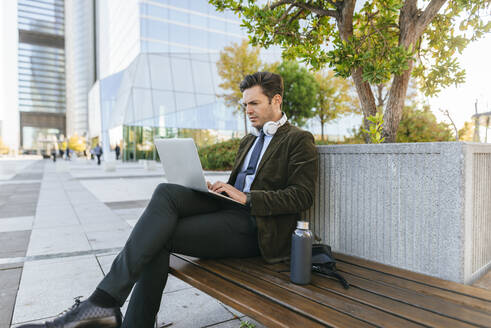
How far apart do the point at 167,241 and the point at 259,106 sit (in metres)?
1.19

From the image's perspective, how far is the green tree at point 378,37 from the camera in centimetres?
302

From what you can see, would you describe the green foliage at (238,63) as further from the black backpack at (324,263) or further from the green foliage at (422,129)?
the black backpack at (324,263)

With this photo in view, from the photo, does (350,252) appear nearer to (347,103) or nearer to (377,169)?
(377,169)

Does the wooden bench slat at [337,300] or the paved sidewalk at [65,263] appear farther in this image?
the paved sidewalk at [65,263]

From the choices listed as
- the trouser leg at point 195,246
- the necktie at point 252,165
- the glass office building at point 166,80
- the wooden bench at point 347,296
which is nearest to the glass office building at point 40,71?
the glass office building at point 166,80

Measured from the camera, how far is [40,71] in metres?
123

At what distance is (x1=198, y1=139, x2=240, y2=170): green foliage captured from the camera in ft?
52.6

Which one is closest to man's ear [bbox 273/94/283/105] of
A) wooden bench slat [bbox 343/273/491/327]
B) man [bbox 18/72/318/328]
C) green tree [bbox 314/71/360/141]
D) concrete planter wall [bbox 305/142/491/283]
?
man [bbox 18/72/318/328]

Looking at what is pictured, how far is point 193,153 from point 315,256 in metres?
0.92

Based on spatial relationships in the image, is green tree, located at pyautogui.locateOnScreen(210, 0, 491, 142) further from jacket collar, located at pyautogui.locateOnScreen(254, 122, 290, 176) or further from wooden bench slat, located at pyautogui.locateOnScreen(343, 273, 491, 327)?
wooden bench slat, located at pyautogui.locateOnScreen(343, 273, 491, 327)

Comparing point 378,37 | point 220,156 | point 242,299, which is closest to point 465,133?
point 220,156

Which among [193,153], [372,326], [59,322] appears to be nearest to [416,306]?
[372,326]

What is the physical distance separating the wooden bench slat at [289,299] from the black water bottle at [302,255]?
13 centimetres

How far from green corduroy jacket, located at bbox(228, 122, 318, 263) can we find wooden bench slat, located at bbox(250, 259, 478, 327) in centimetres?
38
